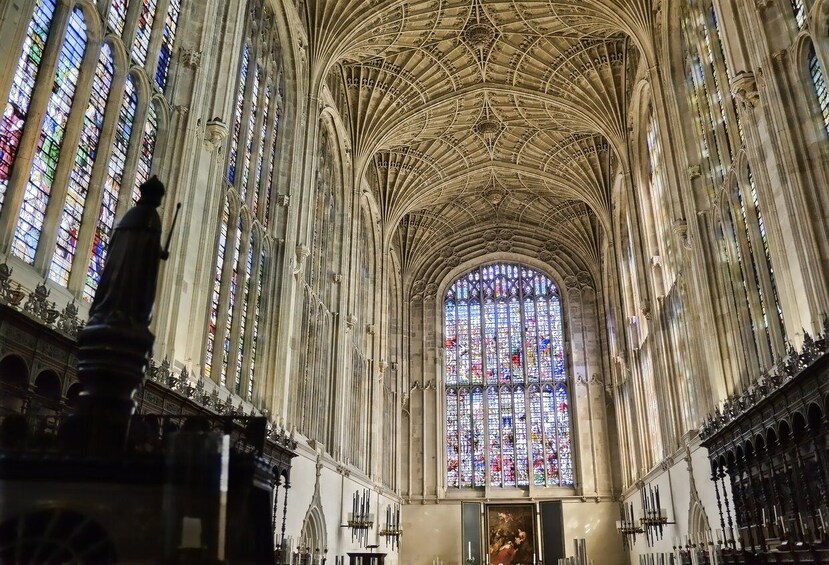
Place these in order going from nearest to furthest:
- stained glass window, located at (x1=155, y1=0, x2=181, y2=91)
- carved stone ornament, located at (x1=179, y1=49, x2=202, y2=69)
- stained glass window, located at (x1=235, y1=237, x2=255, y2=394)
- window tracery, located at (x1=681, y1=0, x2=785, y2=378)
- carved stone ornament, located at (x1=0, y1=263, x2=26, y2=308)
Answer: carved stone ornament, located at (x1=0, y1=263, x2=26, y2=308) < stained glass window, located at (x1=155, y1=0, x2=181, y2=91) < carved stone ornament, located at (x1=179, y1=49, x2=202, y2=69) < window tracery, located at (x1=681, y1=0, x2=785, y2=378) < stained glass window, located at (x1=235, y1=237, x2=255, y2=394)

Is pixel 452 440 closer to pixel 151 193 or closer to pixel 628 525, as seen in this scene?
pixel 628 525

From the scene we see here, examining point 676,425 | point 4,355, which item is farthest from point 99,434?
point 676,425

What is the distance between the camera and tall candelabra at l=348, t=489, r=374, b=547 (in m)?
23.1

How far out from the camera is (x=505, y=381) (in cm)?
3709

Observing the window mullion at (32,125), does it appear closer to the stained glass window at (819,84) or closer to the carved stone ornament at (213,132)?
the carved stone ornament at (213,132)

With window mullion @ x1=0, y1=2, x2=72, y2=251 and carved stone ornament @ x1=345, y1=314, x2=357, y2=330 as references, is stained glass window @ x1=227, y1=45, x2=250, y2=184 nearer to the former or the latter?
window mullion @ x1=0, y1=2, x2=72, y2=251

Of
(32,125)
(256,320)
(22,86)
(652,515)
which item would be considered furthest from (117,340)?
(652,515)

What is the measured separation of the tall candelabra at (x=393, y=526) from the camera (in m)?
28.5

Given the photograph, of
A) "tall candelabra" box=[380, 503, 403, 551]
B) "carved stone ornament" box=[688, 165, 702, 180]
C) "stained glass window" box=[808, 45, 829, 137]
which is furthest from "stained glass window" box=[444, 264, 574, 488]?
"stained glass window" box=[808, 45, 829, 137]

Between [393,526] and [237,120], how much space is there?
66.3ft

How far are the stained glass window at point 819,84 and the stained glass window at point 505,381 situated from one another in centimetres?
2664

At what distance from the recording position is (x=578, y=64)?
2531 cm

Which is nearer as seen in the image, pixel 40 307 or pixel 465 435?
pixel 40 307

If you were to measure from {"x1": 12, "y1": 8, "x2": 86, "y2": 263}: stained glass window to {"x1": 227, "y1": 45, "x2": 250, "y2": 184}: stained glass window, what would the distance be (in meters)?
5.68
